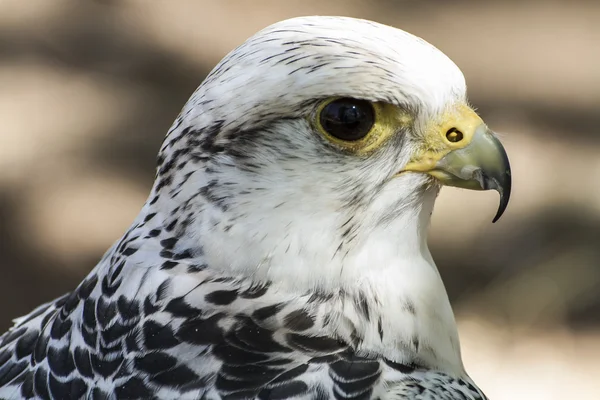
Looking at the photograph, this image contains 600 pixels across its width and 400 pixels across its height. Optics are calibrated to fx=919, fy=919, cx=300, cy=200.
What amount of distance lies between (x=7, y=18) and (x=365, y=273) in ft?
A: 13.0

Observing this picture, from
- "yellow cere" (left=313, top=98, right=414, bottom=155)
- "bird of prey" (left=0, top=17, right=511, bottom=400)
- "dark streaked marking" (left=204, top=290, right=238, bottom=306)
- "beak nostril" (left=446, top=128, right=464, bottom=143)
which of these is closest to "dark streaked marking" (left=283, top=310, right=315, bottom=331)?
"bird of prey" (left=0, top=17, right=511, bottom=400)

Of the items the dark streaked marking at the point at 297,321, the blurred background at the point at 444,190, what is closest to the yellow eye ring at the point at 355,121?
the dark streaked marking at the point at 297,321

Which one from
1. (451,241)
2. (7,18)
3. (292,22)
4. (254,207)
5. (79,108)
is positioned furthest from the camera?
(7,18)

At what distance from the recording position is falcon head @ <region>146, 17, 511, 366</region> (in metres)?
2.09

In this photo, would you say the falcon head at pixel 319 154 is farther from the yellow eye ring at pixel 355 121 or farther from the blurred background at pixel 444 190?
the blurred background at pixel 444 190

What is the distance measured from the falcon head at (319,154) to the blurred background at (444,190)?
72.6 inches

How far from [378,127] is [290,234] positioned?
12.7 inches

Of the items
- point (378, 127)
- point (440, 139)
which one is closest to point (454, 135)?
point (440, 139)

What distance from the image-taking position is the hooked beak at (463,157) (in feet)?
7.16

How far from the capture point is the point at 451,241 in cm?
429

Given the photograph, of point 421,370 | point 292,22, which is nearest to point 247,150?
point 292,22

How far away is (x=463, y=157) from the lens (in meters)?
2.18

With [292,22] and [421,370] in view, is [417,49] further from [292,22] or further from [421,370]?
[421,370]

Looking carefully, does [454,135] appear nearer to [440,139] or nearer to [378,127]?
[440,139]
